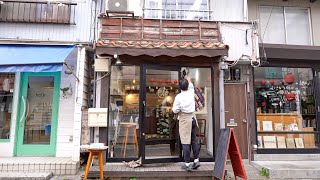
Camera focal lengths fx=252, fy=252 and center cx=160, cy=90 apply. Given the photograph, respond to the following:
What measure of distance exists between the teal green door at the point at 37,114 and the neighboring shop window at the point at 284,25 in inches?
291

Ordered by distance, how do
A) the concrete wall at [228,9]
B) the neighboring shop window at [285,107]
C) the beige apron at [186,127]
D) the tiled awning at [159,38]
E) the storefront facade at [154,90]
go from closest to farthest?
the beige apron at [186,127], the tiled awning at [159,38], the storefront facade at [154,90], the concrete wall at [228,9], the neighboring shop window at [285,107]

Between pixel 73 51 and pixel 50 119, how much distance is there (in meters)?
2.15

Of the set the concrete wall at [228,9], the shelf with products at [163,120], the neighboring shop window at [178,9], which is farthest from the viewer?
the concrete wall at [228,9]

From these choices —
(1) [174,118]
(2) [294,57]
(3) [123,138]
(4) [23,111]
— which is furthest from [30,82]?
(2) [294,57]

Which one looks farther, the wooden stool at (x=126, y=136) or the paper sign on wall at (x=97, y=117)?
the wooden stool at (x=126, y=136)

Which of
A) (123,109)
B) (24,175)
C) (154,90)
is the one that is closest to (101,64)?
(123,109)

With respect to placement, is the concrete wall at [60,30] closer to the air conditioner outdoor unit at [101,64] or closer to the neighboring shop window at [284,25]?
the air conditioner outdoor unit at [101,64]

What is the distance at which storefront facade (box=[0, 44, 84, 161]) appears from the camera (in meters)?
7.29

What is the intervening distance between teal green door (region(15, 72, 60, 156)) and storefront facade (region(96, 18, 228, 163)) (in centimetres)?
146

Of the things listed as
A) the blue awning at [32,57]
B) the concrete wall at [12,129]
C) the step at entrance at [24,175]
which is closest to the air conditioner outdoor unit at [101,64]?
the blue awning at [32,57]

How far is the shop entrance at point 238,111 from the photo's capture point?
8312 mm

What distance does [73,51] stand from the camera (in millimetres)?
7582

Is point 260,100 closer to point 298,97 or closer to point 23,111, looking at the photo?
point 298,97

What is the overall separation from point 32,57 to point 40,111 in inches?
75.3
